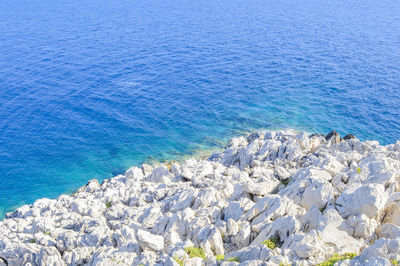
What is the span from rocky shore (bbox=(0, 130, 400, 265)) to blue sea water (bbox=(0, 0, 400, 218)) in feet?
68.2

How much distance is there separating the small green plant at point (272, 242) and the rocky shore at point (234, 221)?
93mm

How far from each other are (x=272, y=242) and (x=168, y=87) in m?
74.5

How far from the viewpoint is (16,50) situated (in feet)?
398

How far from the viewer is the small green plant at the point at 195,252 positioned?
3195cm

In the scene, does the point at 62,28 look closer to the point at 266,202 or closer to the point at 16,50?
the point at 16,50

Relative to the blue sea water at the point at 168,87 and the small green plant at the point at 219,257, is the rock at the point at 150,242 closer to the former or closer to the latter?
the small green plant at the point at 219,257

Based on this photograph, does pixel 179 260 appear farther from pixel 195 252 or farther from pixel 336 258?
pixel 336 258

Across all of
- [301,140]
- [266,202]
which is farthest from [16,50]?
[266,202]

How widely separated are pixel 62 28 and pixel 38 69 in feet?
159

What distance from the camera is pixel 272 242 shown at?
3162 centimetres

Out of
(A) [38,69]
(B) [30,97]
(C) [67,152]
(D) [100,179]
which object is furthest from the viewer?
Answer: (A) [38,69]

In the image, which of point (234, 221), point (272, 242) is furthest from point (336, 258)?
point (234, 221)

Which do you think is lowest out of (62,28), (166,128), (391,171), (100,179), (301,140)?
(100,179)

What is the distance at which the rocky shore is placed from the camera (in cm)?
2964
